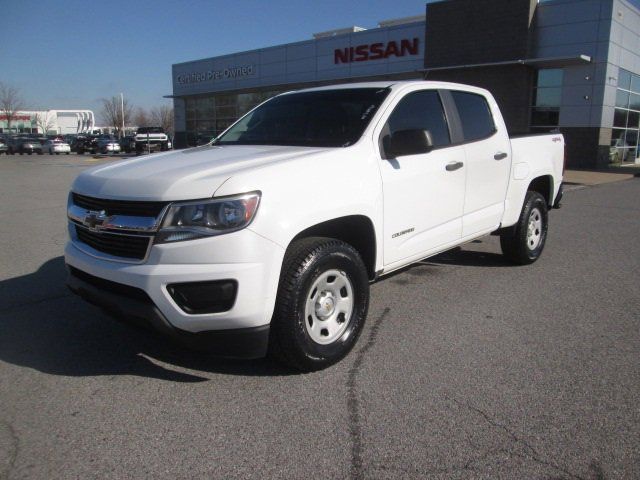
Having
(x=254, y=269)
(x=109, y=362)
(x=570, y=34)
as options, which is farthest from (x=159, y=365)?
(x=570, y=34)

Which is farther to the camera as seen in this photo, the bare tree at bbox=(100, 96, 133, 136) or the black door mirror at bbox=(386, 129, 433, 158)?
the bare tree at bbox=(100, 96, 133, 136)

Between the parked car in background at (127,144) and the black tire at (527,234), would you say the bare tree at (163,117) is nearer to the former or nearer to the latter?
the parked car in background at (127,144)

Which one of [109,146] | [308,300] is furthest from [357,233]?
[109,146]

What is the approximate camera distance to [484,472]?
97.0 inches

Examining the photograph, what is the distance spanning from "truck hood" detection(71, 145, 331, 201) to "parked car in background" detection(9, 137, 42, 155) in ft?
163

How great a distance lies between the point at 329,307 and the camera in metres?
3.48

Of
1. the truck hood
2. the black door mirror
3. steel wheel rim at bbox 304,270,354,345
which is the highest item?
the black door mirror

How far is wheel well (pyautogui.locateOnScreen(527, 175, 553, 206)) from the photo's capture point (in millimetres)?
6398

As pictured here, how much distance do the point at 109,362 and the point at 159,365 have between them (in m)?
0.35

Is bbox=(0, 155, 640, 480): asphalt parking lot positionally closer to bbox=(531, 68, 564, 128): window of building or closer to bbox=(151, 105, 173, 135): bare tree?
bbox=(531, 68, 564, 128): window of building

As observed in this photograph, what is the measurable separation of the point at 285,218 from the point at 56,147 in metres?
49.0

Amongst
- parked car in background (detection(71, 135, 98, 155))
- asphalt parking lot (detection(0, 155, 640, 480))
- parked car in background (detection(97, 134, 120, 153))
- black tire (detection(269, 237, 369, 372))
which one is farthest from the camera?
parked car in background (detection(71, 135, 98, 155))

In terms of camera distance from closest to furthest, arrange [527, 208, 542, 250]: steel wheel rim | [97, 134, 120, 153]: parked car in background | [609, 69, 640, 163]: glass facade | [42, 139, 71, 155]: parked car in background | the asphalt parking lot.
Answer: the asphalt parking lot → [527, 208, 542, 250]: steel wheel rim → [609, 69, 640, 163]: glass facade → [97, 134, 120, 153]: parked car in background → [42, 139, 71, 155]: parked car in background

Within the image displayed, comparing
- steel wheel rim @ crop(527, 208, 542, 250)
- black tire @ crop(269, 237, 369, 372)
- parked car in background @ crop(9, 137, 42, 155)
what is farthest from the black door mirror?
parked car in background @ crop(9, 137, 42, 155)
